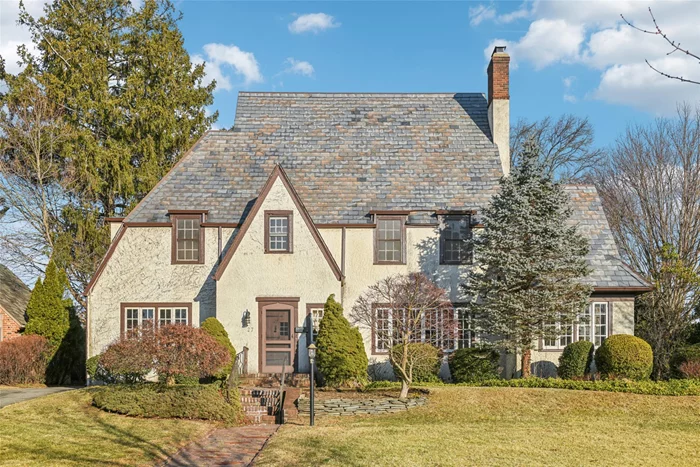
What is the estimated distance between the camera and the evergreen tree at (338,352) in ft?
66.8

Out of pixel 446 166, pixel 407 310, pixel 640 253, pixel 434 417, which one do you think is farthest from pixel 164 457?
pixel 640 253

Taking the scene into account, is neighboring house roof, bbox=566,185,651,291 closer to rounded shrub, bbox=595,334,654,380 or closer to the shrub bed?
rounded shrub, bbox=595,334,654,380

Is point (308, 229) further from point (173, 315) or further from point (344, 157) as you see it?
point (173, 315)

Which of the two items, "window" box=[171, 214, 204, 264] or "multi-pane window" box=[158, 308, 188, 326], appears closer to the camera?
"multi-pane window" box=[158, 308, 188, 326]

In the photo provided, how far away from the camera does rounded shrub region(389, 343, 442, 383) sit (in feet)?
67.3

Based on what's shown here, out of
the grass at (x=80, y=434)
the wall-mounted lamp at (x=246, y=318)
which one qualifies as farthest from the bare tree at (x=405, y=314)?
the grass at (x=80, y=434)

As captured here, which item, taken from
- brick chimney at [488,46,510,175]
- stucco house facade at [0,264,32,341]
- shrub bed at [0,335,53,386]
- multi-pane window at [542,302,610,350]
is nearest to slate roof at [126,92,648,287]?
brick chimney at [488,46,510,175]

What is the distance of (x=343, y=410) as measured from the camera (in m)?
17.7

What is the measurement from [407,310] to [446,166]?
274 inches

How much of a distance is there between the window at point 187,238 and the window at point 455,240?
8.54 m

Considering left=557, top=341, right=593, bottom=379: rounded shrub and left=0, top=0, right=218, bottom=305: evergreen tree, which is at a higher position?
left=0, top=0, right=218, bottom=305: evergreen tree

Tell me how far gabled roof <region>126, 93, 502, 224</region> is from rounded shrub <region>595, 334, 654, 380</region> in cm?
669

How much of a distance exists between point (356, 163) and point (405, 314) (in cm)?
714

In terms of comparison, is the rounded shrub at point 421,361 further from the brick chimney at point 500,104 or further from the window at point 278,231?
the brick chimney at point 500,104
